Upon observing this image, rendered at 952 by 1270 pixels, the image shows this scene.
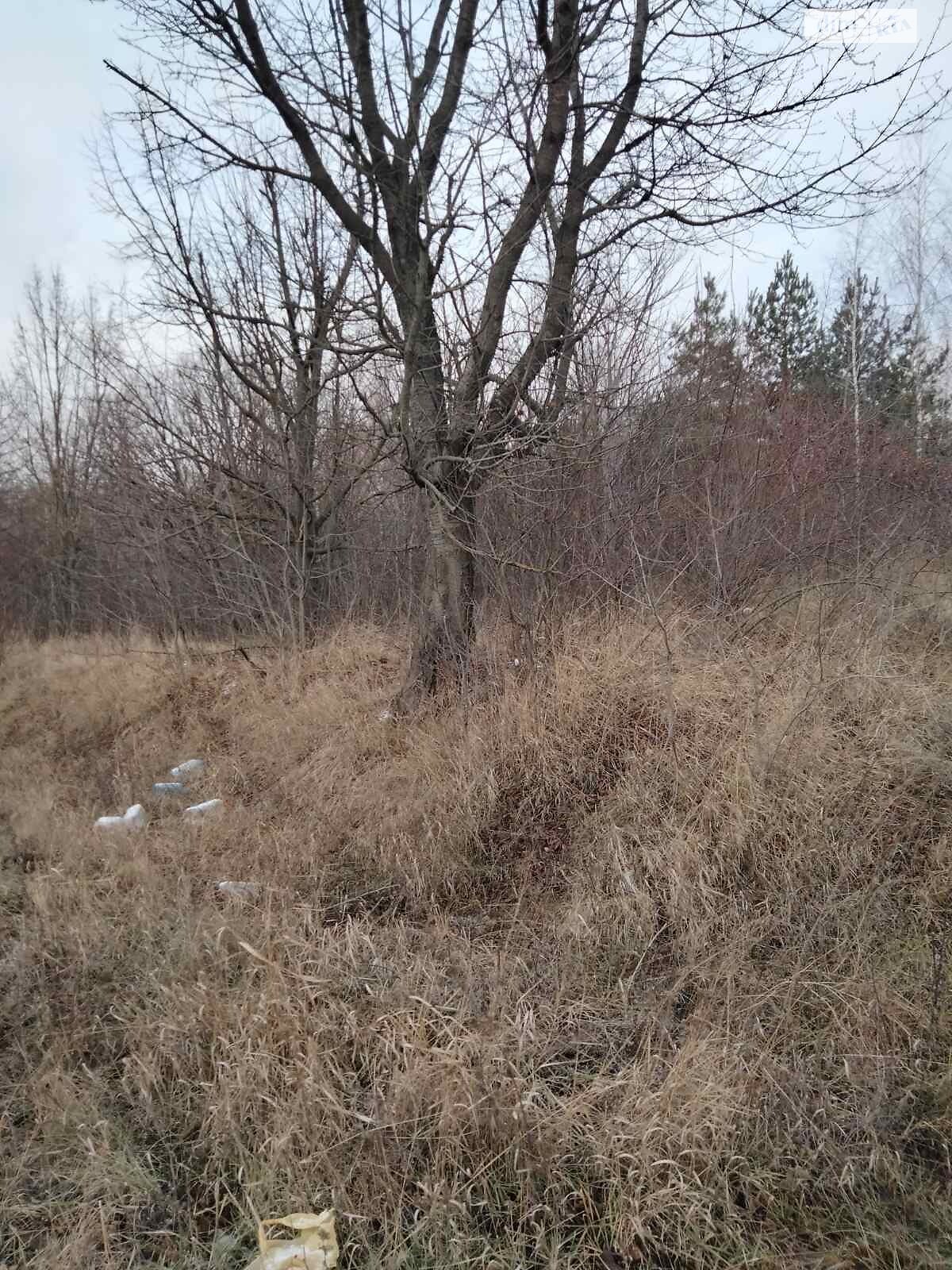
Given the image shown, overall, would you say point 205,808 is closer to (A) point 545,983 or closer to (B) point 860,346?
(A) point 545,983

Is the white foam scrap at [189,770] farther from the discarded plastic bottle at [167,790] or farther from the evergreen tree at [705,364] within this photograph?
the evergreen tree at [705,364]

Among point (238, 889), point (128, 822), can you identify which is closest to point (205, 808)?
point (128, 822)

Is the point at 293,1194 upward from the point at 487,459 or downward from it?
downward

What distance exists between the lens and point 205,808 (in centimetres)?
466

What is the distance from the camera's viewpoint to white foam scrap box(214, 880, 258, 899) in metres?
3.43

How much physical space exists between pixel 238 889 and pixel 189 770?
89.9 inches

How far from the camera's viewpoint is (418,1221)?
1962mm

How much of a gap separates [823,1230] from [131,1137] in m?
1.97

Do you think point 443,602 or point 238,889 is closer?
point 238,889

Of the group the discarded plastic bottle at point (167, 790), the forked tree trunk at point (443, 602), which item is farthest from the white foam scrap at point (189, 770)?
the forked tree trunk at point (443, 602)

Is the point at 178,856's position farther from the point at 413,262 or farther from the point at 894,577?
the point at 894,577

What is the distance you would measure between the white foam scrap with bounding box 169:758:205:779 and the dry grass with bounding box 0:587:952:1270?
1.87 ft

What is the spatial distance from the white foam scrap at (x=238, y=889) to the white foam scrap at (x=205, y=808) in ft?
3.48

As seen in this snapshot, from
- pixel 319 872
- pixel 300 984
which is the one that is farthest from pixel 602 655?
pixel 300 984
